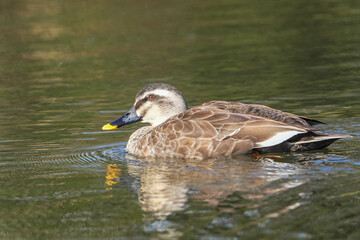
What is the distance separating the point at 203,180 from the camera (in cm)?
775

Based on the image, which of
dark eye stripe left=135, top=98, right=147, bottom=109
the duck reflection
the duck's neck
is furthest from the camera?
dark eye stripe left=135, top=98, right=147, bottom=109


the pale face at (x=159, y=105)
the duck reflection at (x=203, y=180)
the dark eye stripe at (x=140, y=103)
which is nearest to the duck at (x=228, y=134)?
the duck reflection at (x=203, y=180)

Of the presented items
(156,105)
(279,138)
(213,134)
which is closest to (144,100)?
(156,105)

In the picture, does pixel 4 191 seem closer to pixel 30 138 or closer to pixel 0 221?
pixel 0 221

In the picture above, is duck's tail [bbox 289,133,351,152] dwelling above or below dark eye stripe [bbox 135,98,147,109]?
below

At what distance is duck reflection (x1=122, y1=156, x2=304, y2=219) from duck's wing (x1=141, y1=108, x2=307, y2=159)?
16cm

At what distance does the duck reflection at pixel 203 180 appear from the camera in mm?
6992

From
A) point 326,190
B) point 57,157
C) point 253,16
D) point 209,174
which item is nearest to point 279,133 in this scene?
point 209,174

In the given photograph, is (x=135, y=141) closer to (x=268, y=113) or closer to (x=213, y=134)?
(x=213, y=134)

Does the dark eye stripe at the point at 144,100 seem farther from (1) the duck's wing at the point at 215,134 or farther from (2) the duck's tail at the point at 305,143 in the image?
(2) the duck's tail at the point at 305,143

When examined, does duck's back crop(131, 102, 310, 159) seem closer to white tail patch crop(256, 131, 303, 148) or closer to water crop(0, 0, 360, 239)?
white tail patch crop(256, 131, 303, 148)

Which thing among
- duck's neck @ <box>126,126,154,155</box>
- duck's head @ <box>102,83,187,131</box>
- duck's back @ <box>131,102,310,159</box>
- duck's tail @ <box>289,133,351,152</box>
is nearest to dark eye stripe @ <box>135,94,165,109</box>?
duck's head @ <box>102,83,187,131</box>

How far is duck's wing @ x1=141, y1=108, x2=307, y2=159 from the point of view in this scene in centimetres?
859

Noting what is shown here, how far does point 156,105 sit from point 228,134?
181 cm
